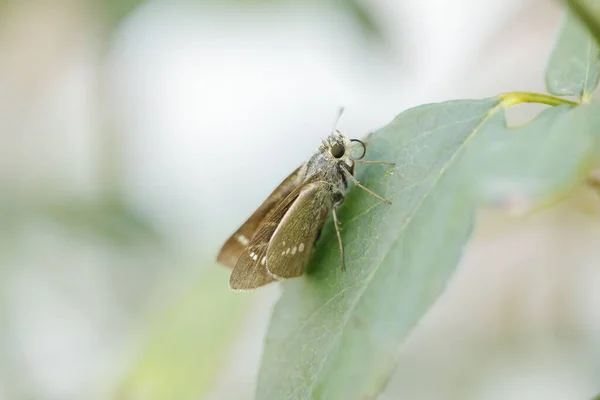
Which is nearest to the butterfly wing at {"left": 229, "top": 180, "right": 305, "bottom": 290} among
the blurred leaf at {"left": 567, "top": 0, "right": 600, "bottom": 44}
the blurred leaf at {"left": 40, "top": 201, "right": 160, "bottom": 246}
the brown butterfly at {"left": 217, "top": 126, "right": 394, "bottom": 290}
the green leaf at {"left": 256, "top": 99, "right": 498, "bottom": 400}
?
the brown butterfly at {"left": 217, "top": 126, "right": 394, "bottom": 290}

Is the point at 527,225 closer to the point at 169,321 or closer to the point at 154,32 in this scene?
the point at 169,321

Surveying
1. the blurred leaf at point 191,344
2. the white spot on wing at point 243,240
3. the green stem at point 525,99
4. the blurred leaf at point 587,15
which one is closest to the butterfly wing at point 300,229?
the white spot on wing at point 243,240

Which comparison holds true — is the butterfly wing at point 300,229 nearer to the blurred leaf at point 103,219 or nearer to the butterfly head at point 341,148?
the butterfly head at point 341,148

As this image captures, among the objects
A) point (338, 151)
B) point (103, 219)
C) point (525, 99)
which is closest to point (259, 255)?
point (338, 151)

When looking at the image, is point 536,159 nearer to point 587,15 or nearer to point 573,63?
point 587,15

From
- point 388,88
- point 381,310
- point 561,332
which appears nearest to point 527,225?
point 561,332

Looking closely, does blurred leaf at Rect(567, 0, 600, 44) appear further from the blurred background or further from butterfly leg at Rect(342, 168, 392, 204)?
the blurred background
